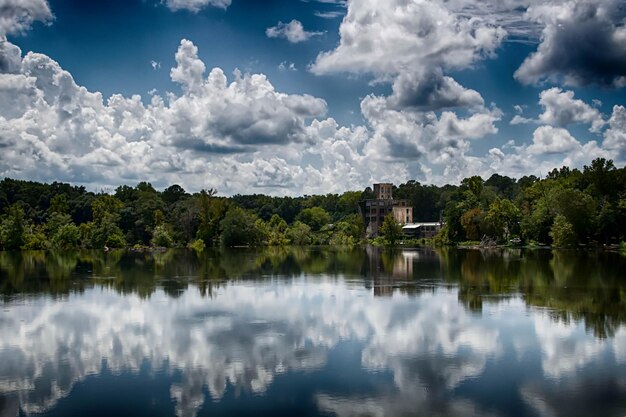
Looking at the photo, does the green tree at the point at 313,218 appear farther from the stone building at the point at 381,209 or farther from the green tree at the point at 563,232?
the green tree at the point at 563,232

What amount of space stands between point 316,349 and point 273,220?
10992 cm

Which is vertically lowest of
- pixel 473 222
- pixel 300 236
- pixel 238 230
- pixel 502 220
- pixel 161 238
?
pixel 161 238

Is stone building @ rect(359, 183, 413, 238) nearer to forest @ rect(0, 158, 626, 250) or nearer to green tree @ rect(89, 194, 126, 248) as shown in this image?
forest @ rect(0, 158, 626, 250)

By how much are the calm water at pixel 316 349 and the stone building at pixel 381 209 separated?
9764 centimetres

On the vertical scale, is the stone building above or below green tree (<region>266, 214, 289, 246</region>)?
above

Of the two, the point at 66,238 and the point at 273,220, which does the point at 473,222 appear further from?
the point at 66,238

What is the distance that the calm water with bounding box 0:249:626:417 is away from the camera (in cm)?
1309

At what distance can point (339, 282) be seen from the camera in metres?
37.5

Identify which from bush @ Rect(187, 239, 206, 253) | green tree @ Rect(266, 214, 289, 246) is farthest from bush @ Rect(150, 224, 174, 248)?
green tree @ Rect(266, 214, 289, 246)

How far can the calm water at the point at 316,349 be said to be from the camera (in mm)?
13086

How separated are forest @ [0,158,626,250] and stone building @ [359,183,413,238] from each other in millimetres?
8286

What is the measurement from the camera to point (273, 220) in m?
128

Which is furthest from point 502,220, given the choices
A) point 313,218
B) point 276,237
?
point 313,218

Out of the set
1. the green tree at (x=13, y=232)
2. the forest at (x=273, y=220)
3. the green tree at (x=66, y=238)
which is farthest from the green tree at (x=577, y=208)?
the green tree at (x=13, y=232)
